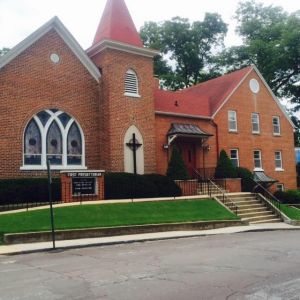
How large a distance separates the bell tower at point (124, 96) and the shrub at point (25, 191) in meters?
4.55

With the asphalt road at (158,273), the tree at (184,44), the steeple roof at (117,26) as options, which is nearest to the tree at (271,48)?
the tree at (184,44)

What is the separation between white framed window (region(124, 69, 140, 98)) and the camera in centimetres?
2648

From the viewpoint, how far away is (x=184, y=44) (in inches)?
2019

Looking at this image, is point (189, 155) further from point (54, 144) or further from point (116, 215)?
point (116, 215)

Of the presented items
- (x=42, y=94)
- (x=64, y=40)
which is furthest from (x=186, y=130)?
(x=42, y=94)

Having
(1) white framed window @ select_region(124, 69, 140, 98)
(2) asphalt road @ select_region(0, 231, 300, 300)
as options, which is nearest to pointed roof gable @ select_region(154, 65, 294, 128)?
(1) white framed window @ select_region(124, 69, 140, 98)

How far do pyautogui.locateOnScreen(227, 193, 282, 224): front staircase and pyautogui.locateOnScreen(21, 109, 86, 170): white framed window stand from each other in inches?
344

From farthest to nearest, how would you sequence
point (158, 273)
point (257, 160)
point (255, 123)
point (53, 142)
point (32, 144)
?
1. point (255, 123)
2. point (257, 160)
3. point (53, 142)
4. point (32, 144)
5. point (158, 273)

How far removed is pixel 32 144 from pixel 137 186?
5.72 meters

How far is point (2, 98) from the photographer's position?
2200 centimetres

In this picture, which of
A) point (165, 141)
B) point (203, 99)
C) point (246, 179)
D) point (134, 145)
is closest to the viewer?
point (134, 145)

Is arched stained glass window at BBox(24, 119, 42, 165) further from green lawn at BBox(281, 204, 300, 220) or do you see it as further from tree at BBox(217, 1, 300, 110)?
tree at BBox(217, 1, 300, 110)

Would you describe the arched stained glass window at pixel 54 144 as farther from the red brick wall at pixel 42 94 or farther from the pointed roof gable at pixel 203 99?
the pointed roof gable at pixel 203 99

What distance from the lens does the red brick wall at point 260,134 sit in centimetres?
→ 3272
